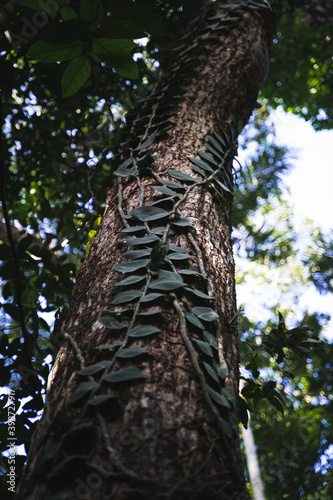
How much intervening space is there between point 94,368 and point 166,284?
8.6 inches

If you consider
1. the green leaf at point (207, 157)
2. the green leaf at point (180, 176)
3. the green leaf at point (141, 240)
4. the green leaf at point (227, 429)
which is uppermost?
the green leaf at point (207, 157)

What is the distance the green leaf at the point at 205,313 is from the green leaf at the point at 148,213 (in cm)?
28

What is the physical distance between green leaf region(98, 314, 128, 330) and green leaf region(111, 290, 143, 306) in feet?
0.15

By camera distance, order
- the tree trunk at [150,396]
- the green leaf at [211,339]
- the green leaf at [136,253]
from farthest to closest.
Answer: the green leaf at [136,253] → the green leaf at [211,339] → the tree trunk at [150,396]

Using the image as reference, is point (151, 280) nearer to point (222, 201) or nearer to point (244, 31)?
point (222, 201)

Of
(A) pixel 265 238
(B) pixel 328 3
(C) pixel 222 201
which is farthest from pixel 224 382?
(A) pixel 265 238

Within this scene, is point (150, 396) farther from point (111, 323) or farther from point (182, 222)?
point (182, 222)

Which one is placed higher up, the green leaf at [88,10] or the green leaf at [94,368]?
the green leaf at [88,10]

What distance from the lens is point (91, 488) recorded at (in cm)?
47

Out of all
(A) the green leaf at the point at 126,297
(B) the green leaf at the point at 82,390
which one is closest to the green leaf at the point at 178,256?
(A) the green leaf at the point at 126,297

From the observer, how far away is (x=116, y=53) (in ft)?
2.23

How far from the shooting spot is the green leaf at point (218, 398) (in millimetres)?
624

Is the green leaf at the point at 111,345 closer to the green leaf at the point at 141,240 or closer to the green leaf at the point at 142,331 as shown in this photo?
the green leaf at the point at 142,331

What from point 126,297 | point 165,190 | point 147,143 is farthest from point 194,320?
point 147,143
